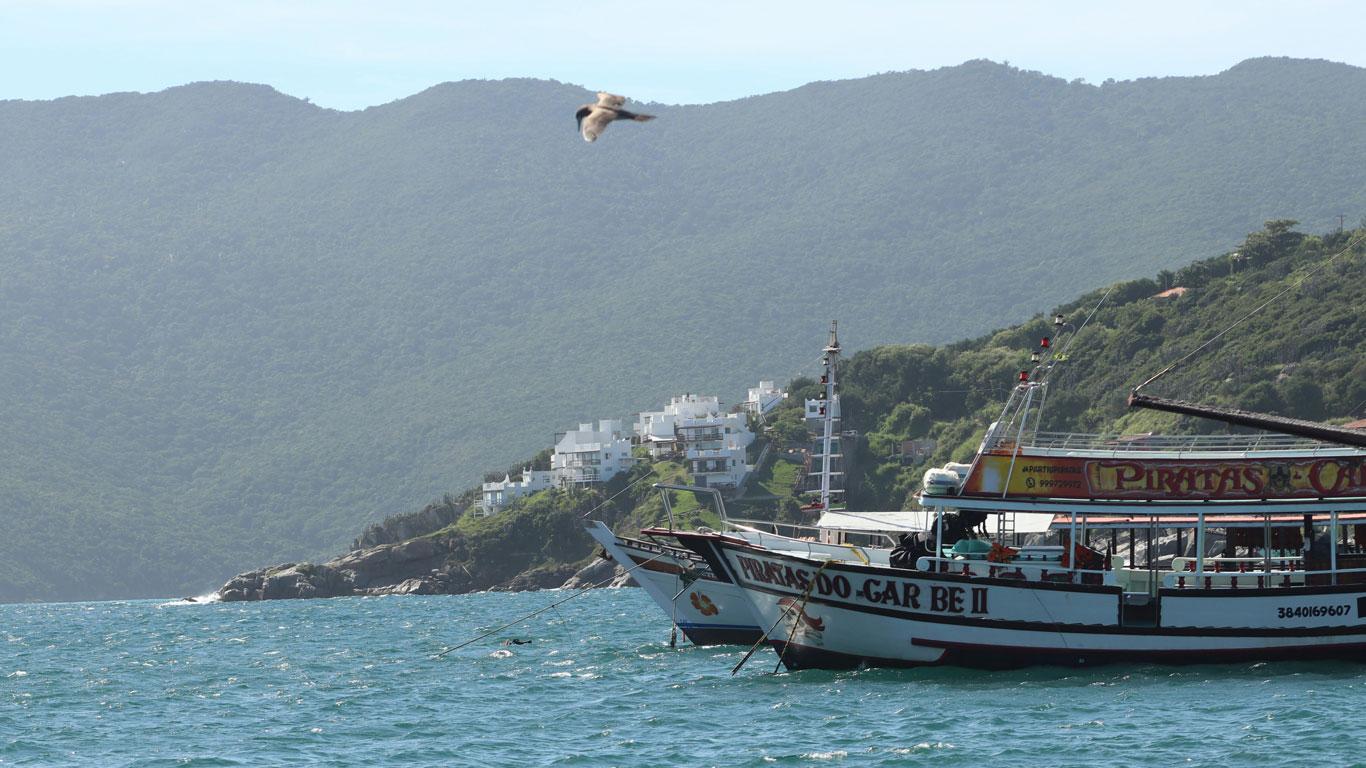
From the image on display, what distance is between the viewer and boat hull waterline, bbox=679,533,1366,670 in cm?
3488

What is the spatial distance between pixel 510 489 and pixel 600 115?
10872cm

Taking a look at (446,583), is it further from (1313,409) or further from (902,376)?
(1313,409)

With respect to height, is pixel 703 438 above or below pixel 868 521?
below

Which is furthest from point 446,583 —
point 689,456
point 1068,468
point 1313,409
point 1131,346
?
point 1068,468

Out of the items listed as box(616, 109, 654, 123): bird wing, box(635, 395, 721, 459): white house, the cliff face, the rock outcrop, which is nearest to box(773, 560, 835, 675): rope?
box(616, 109, 654, 123): bird wing

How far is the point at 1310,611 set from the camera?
35.1m

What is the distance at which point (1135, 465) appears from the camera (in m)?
35.8

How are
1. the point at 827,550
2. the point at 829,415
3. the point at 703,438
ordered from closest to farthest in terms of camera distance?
the point at 827,550 < the point at 829,415 < the point at 703,438

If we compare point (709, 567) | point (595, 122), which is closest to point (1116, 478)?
point (709, 567)

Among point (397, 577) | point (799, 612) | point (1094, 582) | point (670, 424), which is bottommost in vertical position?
point (397, 577)

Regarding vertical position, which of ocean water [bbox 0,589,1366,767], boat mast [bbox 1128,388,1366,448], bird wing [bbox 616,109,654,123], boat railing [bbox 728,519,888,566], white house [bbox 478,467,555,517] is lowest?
white house [bbox 478,467,555,517]

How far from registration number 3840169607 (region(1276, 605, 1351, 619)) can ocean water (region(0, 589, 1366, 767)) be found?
957 millimetres

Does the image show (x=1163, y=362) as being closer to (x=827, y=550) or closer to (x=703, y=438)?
(x=703, y=438)

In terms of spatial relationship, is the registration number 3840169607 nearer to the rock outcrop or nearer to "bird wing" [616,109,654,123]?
"bird wing" [616,109,654,123]
